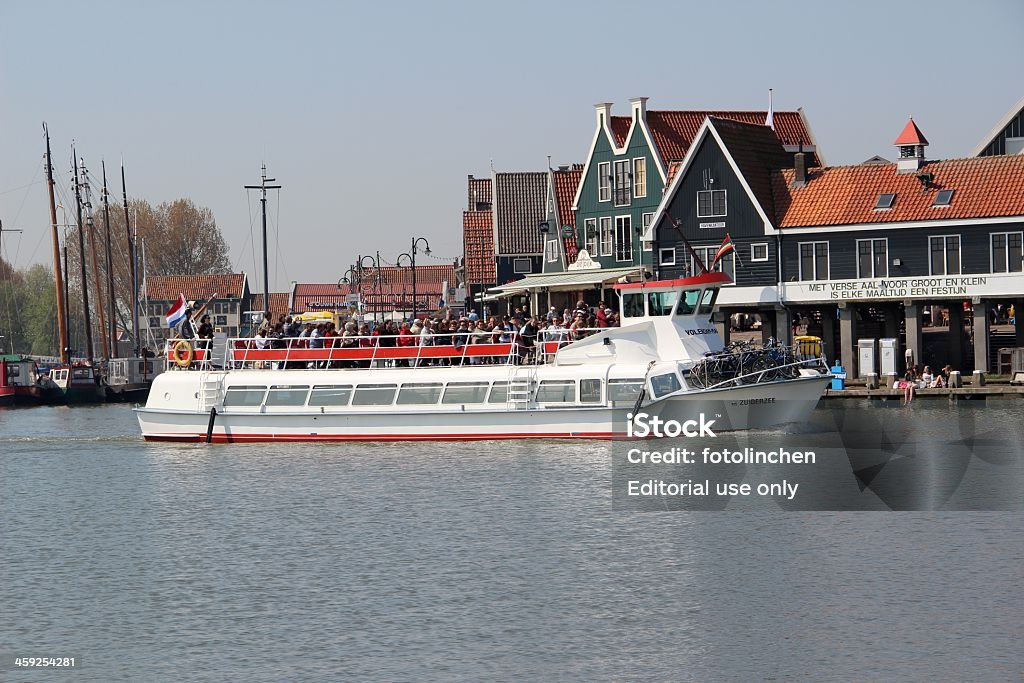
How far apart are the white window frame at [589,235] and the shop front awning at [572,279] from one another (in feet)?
4.03

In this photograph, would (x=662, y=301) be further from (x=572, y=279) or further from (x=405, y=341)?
(x=572, y=279)

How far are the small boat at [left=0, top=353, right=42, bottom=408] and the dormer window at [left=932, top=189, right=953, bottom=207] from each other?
55.4 m

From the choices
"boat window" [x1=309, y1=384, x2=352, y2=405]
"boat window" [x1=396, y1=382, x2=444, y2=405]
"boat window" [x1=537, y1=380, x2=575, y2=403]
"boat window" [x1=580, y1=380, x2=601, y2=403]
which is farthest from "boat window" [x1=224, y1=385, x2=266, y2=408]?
"boat window" [x1=580, y1=380, x2=601, y2=403]

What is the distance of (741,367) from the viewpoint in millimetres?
45812

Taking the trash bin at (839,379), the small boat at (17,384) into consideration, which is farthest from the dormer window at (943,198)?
the small boat at (17,384)

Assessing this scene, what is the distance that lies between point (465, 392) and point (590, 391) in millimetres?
4227

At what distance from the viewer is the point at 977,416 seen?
55719 millimetres

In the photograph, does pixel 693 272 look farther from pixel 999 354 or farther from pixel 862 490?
pixel 862 490

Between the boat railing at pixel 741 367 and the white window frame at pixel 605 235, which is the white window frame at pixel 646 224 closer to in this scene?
the white window frame at pixel 605 235

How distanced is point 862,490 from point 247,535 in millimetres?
15882

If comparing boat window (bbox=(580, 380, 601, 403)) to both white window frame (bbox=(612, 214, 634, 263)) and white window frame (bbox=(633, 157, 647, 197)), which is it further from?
white window frame (bbox=(633, 157, 647, 197))

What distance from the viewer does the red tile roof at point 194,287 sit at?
170m

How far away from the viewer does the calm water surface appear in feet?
78.6

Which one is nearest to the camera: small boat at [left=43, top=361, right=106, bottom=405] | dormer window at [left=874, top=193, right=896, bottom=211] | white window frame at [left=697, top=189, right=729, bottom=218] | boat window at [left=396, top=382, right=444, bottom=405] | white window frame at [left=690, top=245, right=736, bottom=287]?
boat window at [left=396, top=382, right=444, bottom=405]
